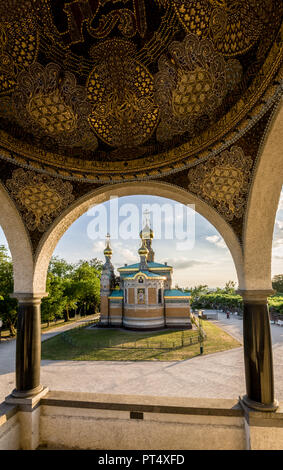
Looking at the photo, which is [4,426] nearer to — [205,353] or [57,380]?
[57,380]

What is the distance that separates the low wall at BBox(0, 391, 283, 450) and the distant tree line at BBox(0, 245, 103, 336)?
900 cm

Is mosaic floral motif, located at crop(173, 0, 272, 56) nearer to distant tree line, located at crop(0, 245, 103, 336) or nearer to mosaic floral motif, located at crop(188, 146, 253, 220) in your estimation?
mosaic floral motif, located at crop(188, 146, 253, 220)

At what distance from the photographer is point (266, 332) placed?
14.3 feet

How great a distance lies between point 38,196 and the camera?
5008 mm

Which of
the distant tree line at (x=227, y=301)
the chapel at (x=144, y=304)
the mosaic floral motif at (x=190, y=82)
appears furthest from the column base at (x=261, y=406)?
the distant tree line at (x=227, y=301)

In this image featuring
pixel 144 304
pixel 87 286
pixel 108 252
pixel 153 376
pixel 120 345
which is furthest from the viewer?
pixel 87 286

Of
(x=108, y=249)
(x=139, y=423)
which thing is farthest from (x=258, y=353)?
(x=108, y=249)

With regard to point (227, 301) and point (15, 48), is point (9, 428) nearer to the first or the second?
point (15, 48)

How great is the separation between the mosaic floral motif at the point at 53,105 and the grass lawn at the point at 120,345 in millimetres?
13019

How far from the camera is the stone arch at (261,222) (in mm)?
4176

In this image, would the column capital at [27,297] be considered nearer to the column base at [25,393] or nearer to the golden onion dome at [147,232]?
the column base at [25,393]

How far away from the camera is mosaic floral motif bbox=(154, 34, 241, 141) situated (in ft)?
11.8

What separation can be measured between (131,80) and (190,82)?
975 millimetres

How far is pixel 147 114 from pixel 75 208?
2.31 m
